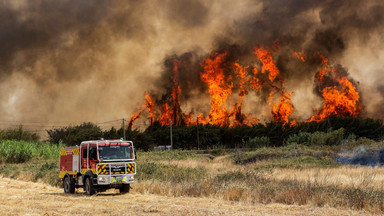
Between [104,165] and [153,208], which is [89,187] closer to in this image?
[104,165]

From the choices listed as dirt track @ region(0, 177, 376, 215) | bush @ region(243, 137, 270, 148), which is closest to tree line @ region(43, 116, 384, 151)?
bush @ region(243, 137, 270, 148)

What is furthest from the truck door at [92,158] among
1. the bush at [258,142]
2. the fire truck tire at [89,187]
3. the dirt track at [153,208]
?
the bush at [258,142]

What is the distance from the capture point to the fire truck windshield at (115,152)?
71.7ft

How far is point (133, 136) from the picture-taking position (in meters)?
84.2

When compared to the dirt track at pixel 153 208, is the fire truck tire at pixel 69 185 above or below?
above

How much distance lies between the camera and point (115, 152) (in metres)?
22.2

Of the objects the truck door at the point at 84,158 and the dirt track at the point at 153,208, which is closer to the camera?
the dirt track at the point at 153,208

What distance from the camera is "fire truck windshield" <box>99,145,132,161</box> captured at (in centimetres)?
2184

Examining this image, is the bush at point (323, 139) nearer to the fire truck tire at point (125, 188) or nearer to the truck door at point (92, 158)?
the fire truck tire at point (125, 188)

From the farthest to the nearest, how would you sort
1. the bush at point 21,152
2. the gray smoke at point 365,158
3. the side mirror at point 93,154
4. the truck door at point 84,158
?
the bush at point 21,152, the gray smoke at point 365,158, the truck door at point 84,158, the side mirror at point 93,154

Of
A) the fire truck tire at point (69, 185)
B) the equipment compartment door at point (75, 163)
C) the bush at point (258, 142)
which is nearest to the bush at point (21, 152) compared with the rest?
the fire truck tire at point (69, 185)

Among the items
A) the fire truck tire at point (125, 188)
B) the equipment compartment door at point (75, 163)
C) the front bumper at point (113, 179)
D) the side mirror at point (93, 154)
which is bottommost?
the fire truck tire at point (125, 188)

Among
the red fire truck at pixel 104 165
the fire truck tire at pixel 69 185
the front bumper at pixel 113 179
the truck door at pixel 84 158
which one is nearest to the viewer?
the front bumper at pixel 113 179

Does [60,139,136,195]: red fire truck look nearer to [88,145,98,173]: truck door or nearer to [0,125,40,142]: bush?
[88,145,98,173]: truck door
